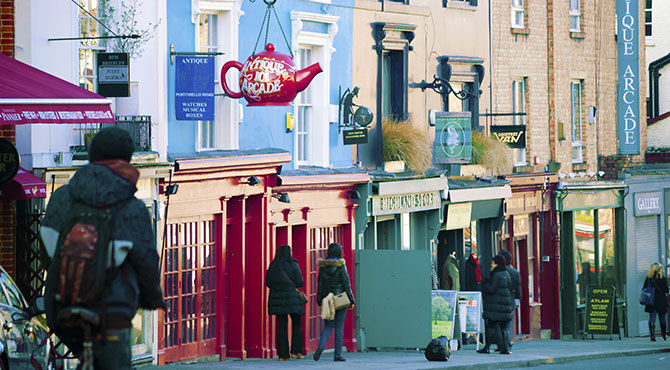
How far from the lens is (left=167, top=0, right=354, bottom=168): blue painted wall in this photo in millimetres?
19078

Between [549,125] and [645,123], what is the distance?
595 cm

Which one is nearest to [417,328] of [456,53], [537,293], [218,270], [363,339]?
[363,339]

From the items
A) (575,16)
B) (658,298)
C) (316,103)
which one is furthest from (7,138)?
(575,16)

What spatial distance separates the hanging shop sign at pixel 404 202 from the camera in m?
25.0

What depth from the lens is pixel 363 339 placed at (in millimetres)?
24547

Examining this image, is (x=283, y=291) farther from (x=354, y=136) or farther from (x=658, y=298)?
(x=658, y=298)

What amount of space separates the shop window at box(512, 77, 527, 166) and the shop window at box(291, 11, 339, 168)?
28.7 feet

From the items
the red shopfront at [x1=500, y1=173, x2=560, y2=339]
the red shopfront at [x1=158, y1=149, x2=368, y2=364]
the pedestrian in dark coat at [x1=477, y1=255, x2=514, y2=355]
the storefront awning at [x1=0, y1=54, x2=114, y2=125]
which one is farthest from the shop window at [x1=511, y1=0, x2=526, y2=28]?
the storefront awning at [x1=0, y1=54, x2=114, y2=125]


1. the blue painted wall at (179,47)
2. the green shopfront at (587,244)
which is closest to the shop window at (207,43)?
the blue painted wall at (179,47)

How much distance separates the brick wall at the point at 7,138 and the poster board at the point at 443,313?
978 cm

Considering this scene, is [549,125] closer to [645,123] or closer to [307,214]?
[645,123]

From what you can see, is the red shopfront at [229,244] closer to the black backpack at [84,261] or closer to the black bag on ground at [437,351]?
the black bag on ground at [437,351]

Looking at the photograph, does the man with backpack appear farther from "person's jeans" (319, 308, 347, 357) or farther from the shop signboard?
the shop signboard

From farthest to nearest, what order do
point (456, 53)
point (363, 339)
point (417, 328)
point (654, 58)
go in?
point (654, 58) < point (456, 53) < point (363, 339) < point (417, 328)
